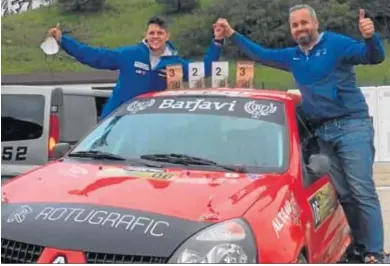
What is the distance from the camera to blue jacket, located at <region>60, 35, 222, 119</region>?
700 cm

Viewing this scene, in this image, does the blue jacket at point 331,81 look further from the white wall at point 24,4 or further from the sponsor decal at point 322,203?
the white wall at point 24,4

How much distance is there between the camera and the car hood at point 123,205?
3723mm

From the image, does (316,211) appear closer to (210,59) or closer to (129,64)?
(210,59)

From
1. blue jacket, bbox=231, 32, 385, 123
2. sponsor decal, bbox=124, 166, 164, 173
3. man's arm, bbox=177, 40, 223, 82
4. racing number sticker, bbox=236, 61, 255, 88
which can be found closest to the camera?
sponsor decal, bbox=124, 166, 164, 173

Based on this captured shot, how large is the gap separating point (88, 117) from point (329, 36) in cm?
418

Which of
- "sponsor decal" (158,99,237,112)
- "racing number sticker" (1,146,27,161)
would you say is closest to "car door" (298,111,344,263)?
"sponsor decal" (158,99,237,112)

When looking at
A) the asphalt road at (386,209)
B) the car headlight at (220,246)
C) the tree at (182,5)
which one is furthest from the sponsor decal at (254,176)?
the tree at (182,5)

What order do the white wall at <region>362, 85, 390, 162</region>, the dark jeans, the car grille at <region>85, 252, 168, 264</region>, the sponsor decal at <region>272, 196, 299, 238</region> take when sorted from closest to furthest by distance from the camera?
the car grille at <region>85, 252, 168, 264</region> < the sponsor decal at <region>272, 196, 299, 238</region> < the dark jeans < the white wall at <region>362, 85, 390, 162</region>

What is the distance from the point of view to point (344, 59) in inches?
233

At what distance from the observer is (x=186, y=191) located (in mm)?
4188

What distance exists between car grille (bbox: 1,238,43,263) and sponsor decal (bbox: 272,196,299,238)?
1.25 m

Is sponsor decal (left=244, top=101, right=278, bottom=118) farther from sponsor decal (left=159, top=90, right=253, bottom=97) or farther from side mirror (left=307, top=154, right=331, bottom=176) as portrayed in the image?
side mirror (left=307, top=154, right=331, bottom=176)

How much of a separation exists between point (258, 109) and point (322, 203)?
0.81m

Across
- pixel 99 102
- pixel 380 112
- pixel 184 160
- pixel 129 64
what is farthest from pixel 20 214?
pixel 380 112
